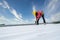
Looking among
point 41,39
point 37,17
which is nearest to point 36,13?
point 37,17

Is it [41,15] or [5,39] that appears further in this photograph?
[41,15]

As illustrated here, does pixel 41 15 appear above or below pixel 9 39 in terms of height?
above

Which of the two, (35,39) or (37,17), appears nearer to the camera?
(35,39)

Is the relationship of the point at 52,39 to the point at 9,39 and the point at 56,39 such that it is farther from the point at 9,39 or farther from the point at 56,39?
the point at 9,39

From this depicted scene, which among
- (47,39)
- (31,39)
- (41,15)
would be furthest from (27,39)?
(41,15)

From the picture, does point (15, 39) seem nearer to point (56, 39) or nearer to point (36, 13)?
point (56, 39)

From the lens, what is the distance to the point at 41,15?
102 inches

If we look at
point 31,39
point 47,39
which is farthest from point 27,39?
point 47,39

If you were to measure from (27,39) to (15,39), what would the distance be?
0.28 ft

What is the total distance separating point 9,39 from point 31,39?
0.51ft

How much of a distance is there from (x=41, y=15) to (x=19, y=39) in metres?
1.88

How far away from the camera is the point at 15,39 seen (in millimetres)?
765

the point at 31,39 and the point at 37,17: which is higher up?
the point at 37,17

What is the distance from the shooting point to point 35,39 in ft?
2.49
